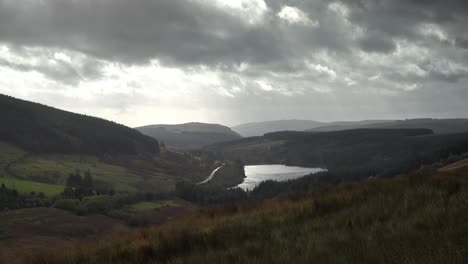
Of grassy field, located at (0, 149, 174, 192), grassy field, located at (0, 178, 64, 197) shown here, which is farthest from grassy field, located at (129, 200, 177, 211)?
grassy field, located at (0, 149, 174, 192)

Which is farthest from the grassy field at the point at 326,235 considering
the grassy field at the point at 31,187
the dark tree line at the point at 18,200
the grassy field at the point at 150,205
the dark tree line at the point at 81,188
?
the grassy field at the point at 31,187

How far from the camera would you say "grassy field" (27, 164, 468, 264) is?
22.5ft

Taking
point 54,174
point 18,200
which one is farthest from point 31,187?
point 54,174

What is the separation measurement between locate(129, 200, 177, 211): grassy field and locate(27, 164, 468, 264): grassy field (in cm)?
11676

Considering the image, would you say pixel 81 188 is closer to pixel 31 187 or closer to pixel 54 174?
pixel 31 187

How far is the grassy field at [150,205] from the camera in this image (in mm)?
126637

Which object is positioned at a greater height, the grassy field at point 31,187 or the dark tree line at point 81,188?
the grassy field at point 31,187

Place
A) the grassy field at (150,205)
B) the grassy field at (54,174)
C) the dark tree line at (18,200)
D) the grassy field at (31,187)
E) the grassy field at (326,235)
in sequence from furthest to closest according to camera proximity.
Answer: the grassy field at (54,174)
the grassy field at (31,187)
the grassy field at (150,205)
the dark tree line at (18,200)
the grassy field at (326,235)

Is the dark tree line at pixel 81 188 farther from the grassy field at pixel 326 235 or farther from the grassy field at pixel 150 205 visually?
the grassy field at pixel 326 235

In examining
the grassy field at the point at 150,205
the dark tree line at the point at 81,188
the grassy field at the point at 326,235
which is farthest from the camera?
the dark tree line at the point at 81,188

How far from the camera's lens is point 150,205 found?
13238 centimetres

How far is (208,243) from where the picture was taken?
9.95 meters

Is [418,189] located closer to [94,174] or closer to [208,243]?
[208,243]

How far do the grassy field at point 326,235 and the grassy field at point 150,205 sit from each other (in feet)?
383
